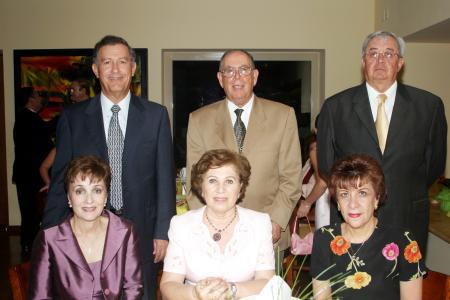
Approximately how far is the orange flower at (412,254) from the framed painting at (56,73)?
453cm

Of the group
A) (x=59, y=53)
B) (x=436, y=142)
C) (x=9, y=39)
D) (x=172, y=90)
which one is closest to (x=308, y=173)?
(x=436, y=142)

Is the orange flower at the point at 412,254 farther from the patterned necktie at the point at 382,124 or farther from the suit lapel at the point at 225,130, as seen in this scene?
the suit lapel at the point at 225,130

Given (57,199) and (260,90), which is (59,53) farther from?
(57,199)

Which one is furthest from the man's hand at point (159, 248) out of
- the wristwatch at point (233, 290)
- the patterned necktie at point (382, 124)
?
the patterned necktie at point (382, 124)

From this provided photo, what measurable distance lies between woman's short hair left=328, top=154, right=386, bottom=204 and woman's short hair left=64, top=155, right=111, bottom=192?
0.93 m

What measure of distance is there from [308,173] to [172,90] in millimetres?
2404

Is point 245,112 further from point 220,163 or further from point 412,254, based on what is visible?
point 412,254

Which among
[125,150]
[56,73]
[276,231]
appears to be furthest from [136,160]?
[56,73]

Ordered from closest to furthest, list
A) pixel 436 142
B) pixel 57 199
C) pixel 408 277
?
1. pixel 408 277
2. pixel 57 199
3. pixel 436 142

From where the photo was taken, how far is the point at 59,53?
6.03 meters

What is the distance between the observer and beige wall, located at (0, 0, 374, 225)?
592 cm

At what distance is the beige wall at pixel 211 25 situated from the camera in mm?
5922

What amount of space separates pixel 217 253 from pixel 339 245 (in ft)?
1.60

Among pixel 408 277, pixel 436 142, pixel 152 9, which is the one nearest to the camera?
pixel 408 277
